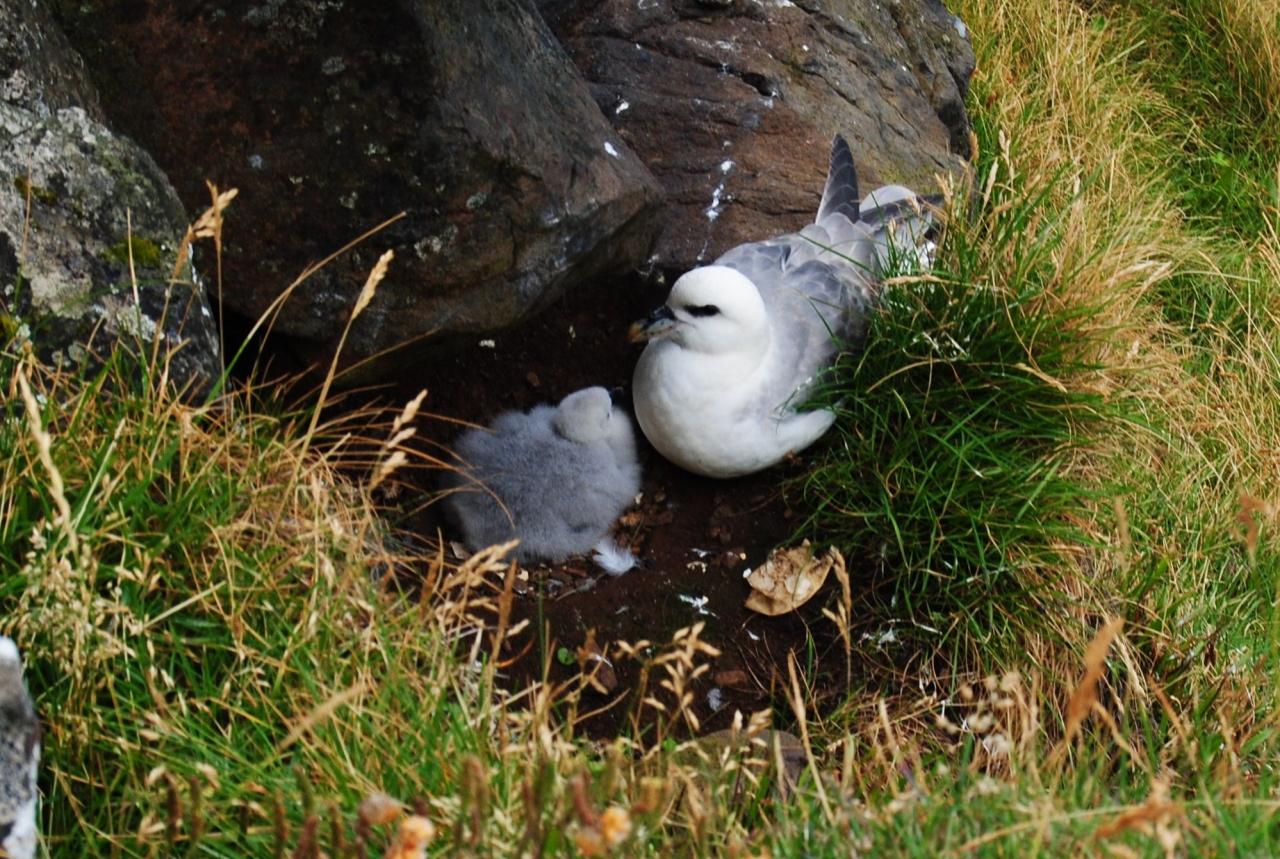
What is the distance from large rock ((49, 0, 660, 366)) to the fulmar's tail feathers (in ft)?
2.51

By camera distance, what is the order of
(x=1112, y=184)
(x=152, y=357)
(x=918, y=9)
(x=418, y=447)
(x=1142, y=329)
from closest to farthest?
(x=152, y=357), (x=418, y=447), (x=1142, y=329), (x=1112, y=184), (x=918, y=9)

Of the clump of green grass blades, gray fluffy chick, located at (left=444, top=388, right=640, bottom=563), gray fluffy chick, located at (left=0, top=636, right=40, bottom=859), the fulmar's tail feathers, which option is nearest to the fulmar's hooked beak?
gray fluffy chick, located at (left=444, top=388, right=640, bottom=563)

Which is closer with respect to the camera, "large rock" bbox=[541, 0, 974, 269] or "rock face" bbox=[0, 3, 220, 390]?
"rock face" bbox=[0, 3, 220, 390]

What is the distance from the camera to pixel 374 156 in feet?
11.1

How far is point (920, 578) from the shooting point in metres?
3.65

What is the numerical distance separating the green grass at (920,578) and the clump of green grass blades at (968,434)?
0.4 inches

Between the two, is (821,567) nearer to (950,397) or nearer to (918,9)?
(950,397)

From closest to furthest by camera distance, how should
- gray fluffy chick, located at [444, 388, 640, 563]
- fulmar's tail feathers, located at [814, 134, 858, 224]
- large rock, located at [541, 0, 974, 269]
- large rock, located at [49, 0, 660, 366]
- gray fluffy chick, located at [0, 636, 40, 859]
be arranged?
1. gray fluffy chick, located at [0, 636, 40, 859]
2. large rock, located at [49, 0, 660, 366]
3. gray fluffy chick, located at [444, 388, 640, 563]
4. fulmar's tail feathers, located at [814, 134, 858, 224]
5. large rock, located at [541, 0, 974, 269]

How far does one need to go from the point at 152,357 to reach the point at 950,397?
198 cm

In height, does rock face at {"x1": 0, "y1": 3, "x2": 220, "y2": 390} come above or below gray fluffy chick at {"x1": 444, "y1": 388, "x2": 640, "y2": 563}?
above

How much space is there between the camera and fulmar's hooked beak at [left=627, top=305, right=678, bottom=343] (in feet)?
12.1

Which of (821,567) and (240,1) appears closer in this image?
(240,1)

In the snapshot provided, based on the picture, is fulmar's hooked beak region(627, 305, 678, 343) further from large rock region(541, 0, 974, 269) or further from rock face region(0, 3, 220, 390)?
rock face region(0, 3, 220, 390)

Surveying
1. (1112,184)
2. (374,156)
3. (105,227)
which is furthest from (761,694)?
(1112,184)
